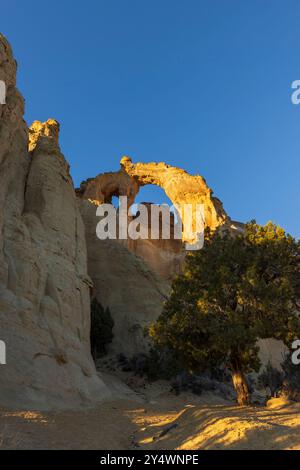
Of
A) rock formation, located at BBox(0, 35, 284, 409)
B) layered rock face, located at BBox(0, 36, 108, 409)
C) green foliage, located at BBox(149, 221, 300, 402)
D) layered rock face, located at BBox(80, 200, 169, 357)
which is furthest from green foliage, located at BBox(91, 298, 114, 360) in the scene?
green foliage, located at BBox(149, 221, 300, 402)

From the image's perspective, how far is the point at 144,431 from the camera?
11.8 m

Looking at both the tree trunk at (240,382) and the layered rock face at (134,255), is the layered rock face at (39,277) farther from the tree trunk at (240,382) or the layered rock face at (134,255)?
the layered rock face at (134,255)

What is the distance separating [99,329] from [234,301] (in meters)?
13.4

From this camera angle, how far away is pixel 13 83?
23.2 meters

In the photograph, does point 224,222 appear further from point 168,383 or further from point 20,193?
point 20,193

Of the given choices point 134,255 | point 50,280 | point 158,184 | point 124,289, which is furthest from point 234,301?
point 158,184

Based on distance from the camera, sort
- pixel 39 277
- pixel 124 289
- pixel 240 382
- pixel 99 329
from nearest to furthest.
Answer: pixel 240 382 < pixel 39 277 < pixel 99 329 < pixel 124 289

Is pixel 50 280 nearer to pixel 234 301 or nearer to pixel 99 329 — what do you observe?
pixel 234 301

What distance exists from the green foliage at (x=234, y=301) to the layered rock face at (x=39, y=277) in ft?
14.3

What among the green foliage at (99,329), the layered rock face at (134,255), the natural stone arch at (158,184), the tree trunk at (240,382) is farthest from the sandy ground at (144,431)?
the natural stone arch at (158,184)

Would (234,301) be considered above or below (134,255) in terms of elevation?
below

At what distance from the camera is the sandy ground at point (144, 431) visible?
28.1 ft

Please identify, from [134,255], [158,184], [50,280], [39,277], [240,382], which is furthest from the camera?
[158,184]
